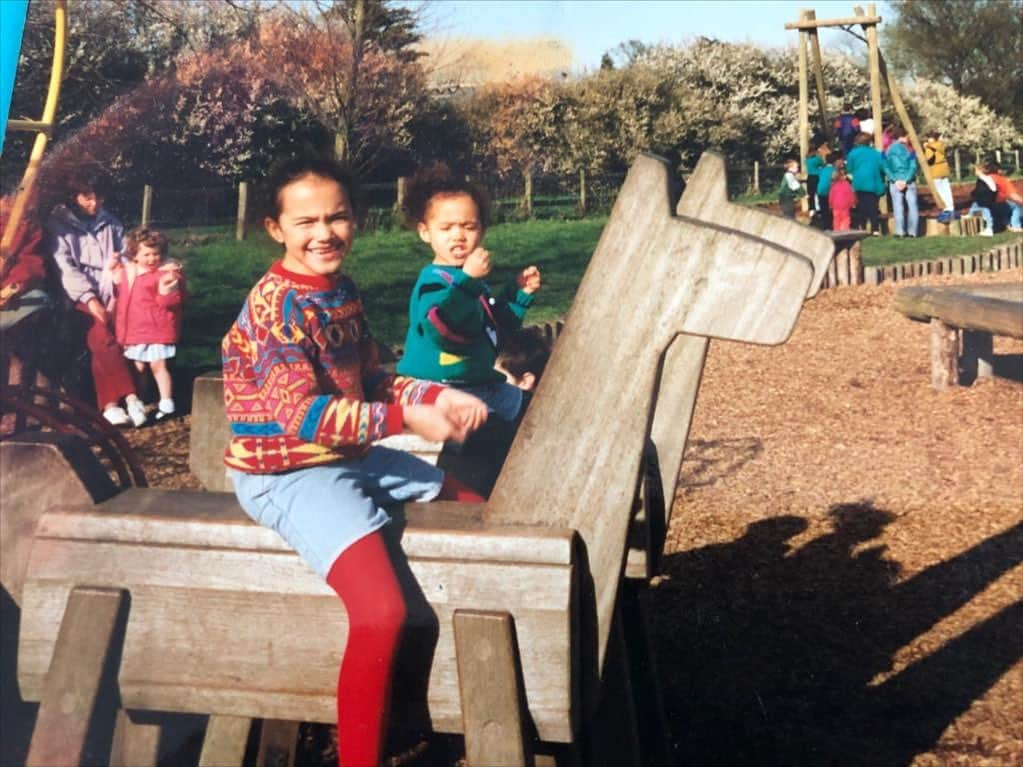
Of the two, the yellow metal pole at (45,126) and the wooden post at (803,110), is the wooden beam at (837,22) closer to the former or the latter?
the wooden post at (803,110)

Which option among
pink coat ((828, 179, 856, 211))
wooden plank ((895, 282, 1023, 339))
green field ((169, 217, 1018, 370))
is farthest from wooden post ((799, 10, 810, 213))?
wooden plank ((895, 282, 1023, 339))

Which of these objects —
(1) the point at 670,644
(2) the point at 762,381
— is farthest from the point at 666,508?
(2) the point at 762,381

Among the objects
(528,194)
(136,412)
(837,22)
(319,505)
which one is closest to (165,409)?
(136,412)

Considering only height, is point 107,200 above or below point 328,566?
above

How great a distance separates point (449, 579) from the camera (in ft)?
4.10

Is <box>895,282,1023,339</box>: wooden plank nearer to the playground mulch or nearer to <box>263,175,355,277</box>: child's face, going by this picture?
the playground mulch

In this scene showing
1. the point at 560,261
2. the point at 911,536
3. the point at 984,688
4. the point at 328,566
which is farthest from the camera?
the point at 911,536

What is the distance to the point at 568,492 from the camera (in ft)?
4.10

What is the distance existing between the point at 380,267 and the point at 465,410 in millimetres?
181

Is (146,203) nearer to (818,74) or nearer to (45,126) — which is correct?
(45,126)

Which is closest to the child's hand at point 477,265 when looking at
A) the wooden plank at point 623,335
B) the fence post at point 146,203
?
the wooden plank at point 623,335

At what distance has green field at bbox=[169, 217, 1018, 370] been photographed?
118 cm

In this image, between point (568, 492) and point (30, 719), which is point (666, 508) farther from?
point (30, 719)

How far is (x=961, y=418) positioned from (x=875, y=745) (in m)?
2.86
